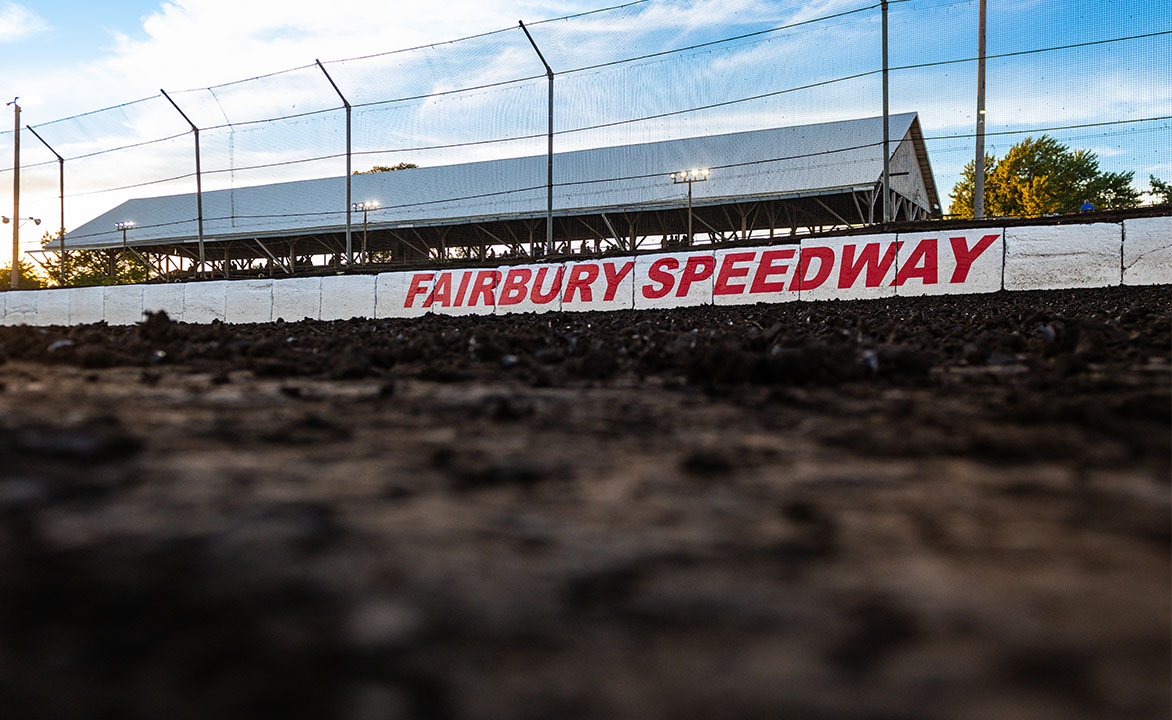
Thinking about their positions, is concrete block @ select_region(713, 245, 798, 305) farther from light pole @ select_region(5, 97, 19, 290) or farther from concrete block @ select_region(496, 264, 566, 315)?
light pole @ select_region(5, 97, 19, 290)

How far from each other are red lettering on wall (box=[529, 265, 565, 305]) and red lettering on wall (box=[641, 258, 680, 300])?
1.51 metres

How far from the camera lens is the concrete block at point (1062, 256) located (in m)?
10.1

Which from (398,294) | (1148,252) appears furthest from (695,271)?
(1148,252)

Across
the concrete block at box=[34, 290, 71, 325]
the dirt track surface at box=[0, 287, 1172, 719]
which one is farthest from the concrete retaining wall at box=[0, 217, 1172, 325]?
the dirt track surface at box=[0, 287, 1172, 719]

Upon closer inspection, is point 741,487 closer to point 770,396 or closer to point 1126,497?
point 1126,497

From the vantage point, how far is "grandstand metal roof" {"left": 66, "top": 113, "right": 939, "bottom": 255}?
21906 millimetres

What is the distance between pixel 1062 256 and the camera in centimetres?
1019

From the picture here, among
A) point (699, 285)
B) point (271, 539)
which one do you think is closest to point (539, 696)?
point (271, 539)

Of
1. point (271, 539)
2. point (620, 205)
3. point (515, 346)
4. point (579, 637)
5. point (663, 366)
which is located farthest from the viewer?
point (620, 205)

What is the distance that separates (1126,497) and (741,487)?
0.68 metres

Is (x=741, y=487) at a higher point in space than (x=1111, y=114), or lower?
lower

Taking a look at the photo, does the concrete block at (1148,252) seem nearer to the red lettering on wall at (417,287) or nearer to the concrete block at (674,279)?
the concrete block at (674,279)

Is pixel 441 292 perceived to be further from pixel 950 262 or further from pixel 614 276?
pixel 950 262

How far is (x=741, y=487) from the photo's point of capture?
1.41 m
